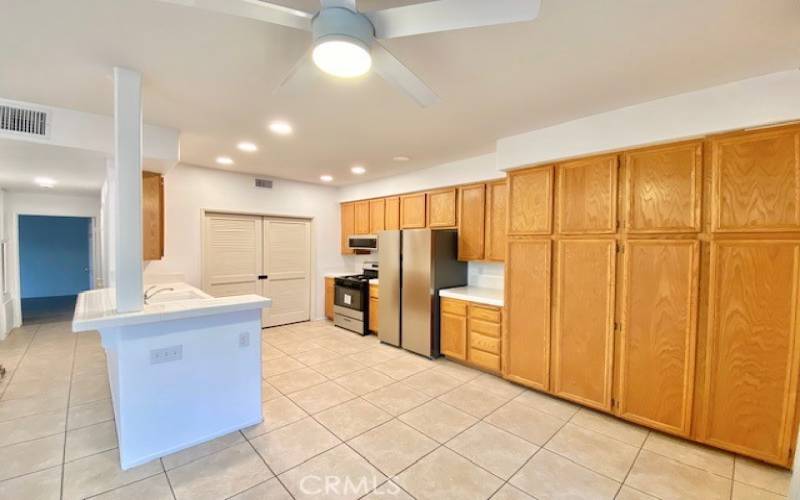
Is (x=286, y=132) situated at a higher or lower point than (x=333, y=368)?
higher

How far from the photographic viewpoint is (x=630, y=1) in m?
1.44

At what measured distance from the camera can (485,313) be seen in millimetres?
3578

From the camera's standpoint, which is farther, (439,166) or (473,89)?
(439,166)

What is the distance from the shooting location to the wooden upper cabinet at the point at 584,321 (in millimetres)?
2695

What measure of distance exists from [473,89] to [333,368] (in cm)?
312

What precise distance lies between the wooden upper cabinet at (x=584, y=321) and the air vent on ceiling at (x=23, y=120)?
4341 millimetres

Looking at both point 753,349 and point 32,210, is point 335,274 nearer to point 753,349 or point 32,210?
point 753,349

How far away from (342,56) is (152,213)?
3335 millimetres

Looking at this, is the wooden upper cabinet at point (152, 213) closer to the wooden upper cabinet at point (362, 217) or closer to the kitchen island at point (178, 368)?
the kitchen island at point (178, 368)

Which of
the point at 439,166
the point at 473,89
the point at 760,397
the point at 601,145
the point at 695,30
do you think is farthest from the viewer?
the point at 439,166

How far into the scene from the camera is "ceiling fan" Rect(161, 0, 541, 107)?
114 cm

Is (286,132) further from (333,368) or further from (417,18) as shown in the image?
(333,368)

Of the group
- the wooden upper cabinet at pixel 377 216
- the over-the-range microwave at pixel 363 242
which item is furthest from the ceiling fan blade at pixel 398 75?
the over-the-range microwave at pixel 363 242

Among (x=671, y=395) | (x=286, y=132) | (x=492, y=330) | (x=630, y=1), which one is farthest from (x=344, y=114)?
(x=671, y=395)
